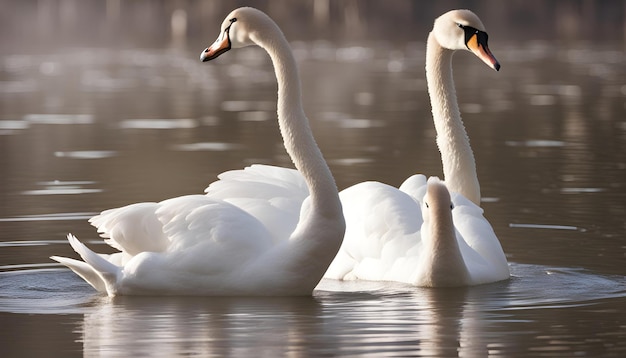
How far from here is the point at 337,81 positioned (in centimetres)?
3262

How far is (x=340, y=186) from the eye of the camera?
14422mm

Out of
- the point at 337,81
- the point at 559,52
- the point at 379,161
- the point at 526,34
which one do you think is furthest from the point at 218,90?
the point at 526,34

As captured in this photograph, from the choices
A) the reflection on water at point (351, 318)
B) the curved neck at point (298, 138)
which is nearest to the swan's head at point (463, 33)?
the reflection on water at point (351, 318)

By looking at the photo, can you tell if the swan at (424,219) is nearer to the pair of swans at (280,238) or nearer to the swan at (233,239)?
the pair of swans at (280,238)

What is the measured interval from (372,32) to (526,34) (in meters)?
7.22

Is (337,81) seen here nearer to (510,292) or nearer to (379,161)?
(379,161)

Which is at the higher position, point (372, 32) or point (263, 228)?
point (372, 32)

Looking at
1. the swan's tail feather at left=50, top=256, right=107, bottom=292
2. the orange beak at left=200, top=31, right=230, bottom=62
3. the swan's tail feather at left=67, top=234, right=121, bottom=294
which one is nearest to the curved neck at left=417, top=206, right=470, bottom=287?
the orange beak at left=200, top=31, right=230, bottom=62

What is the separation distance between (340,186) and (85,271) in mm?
5298

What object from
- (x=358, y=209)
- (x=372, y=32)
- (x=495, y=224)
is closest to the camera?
(x=358, y=209)

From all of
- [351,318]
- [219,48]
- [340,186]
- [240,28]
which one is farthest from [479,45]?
[340,186]

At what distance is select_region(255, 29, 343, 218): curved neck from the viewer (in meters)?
8.99

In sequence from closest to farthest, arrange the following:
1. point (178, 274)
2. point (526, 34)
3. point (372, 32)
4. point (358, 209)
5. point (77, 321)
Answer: point (77, 321), point (178, 274), point (358, 209), point (526, 34), point (372, 32)

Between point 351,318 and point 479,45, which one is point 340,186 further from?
point 351,318
